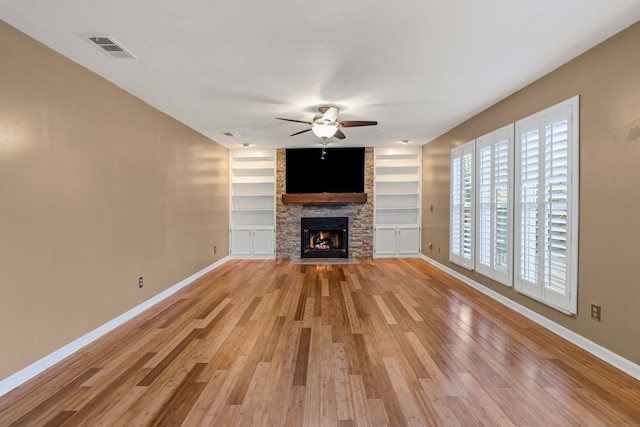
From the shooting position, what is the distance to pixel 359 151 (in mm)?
6945

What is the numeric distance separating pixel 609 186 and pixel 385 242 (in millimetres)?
4870

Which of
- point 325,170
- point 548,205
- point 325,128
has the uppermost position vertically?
point 325,128

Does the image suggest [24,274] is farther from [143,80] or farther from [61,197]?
[143,80]

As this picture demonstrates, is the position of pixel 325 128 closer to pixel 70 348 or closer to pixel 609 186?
pixel 609 186

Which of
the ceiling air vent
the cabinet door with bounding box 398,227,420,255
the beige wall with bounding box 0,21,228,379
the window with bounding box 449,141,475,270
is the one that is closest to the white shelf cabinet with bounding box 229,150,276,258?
the beige wall with bounding box 0,21,228,379

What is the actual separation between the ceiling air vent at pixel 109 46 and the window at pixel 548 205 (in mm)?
3900

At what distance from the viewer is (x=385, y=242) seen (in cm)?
718

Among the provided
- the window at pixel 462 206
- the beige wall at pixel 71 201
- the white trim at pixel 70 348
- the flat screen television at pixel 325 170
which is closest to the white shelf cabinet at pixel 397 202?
the flat screen television at pixel 325 170

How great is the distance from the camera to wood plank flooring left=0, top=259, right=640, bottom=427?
182cm

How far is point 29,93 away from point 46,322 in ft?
5.71

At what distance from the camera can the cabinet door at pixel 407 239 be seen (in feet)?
23.4

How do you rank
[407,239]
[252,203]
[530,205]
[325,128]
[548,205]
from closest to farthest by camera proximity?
[548,205] → [530,205] → [325,128] → [407,239] → [252,203]

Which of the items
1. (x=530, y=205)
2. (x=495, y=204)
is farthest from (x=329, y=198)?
(x=530, y=205)

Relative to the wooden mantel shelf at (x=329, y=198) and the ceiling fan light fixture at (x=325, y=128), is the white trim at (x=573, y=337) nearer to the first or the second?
the ceiling fan light fixture at (x=325, y=128)
